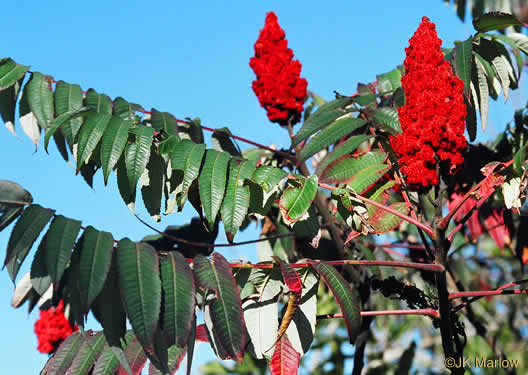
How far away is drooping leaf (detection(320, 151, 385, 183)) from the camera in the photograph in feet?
7.52

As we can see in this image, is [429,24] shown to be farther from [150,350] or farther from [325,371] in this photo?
[325,371]

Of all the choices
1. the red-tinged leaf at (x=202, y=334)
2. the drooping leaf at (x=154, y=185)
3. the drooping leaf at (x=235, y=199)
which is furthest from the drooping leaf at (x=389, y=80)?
the red-tinged leaf at (x=202, y=334)

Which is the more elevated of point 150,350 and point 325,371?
point 325,371

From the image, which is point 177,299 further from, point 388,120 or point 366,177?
point 388,120

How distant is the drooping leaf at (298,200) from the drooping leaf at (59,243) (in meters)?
0.61

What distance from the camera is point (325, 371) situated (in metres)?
4.21

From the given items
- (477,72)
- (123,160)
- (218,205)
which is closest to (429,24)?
(477,72)

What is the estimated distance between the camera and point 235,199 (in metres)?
2.04

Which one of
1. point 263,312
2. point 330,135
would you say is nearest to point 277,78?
point 330,135

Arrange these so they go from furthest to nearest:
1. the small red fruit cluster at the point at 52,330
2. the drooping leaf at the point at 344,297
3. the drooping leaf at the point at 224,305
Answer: the small red fruit cluster at the point at 52,330
the drooping leaf at the point at 344,297
the drooping leaf at the point at 224,305

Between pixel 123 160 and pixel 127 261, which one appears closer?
pixel 127 261

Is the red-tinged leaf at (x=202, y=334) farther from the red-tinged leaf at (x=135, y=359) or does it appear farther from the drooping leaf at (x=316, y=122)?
the drooping leaf at (x=316, y=122)

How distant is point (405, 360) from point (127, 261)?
2.57 meters

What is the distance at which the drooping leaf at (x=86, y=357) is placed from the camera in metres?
1.97
